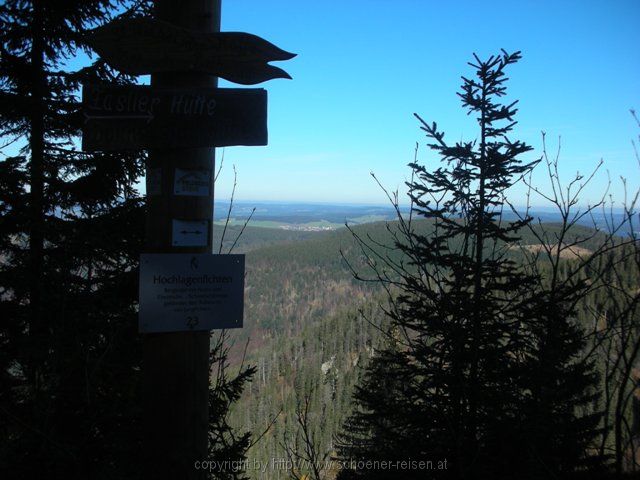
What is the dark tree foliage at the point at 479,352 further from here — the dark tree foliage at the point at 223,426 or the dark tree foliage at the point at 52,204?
the dark tree foliage at the point at 52,204

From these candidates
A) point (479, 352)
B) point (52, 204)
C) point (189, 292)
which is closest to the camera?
point (189, 292)

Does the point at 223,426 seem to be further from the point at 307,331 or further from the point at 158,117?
the point at 307,331

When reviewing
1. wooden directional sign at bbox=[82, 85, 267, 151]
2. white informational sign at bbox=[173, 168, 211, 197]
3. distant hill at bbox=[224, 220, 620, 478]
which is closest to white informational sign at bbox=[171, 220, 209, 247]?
white informational sign at bbox=[173, 168, 211, 197]

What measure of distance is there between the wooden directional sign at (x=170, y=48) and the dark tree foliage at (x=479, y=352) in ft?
4.82

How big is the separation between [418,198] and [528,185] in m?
1.07

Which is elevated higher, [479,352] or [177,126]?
[177,126]

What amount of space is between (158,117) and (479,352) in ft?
11.2

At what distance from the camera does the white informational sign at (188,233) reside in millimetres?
1646

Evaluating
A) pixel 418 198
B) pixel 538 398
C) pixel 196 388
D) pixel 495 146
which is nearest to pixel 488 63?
pixel 495 146

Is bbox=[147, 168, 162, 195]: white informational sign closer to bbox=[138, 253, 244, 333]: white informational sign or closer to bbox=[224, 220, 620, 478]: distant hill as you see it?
bbox=[138, 253, 244, 333]: white informational sign

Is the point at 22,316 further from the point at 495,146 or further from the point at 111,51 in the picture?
the point at 495,146

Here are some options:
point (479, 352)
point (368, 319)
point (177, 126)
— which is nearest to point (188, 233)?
point (177, 126)

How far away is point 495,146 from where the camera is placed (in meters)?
4.64

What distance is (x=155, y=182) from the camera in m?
1.67
